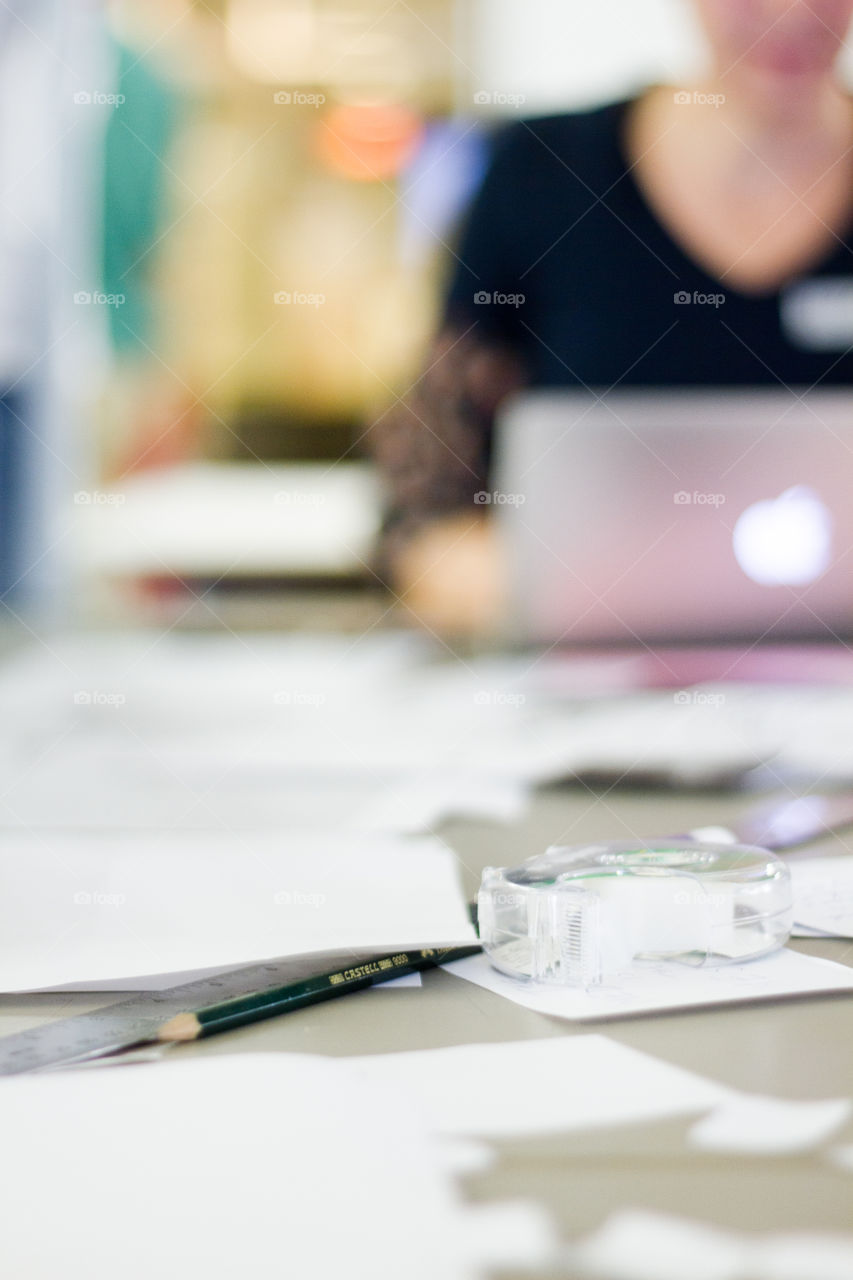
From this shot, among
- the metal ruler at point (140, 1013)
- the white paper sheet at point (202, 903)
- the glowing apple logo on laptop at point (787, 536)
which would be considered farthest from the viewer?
the glowing apple logo on laptop at point (787, 536)

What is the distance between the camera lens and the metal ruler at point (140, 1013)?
1.57 feet

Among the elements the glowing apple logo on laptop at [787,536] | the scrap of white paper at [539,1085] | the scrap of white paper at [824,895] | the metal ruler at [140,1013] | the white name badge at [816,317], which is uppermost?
the white name badge at [816,317]

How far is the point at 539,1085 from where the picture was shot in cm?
46

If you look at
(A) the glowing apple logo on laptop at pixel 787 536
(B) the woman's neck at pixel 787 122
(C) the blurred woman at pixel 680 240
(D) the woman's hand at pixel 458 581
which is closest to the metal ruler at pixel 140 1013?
(A) the glowing apple logo on laptop at pixel 787 536

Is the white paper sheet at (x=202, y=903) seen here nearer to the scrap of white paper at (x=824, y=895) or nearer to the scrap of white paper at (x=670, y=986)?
the scrap of white paper at (x=670, y=986)

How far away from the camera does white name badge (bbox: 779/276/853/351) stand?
180 centimetres

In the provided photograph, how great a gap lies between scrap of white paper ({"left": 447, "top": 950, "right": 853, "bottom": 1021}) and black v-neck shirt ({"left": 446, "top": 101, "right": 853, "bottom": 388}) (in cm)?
135

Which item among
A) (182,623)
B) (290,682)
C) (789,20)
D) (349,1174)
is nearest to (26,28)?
(182,623)

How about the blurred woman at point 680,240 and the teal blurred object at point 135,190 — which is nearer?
the blurred woman at point 680,240

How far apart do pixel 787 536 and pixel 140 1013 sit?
775mm

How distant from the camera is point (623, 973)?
0.58 meters

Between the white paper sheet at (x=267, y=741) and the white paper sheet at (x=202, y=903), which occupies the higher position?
the white paper sheet at (x=267, y=741)

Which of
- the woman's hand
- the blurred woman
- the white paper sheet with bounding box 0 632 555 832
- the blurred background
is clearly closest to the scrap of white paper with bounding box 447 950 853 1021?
the white paper sheet with bounding box 0 632 555 832

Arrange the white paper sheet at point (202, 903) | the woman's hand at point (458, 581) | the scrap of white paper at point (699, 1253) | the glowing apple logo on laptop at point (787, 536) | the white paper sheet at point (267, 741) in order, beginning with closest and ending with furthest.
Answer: the scrap of white paper at point (699, 1253), the white paper sheet at point (202, 903), the white paper sheet at point (267, 741), the glowing apple logo on laptop at point (787, 536), the woman's hand at point (458, 581)
